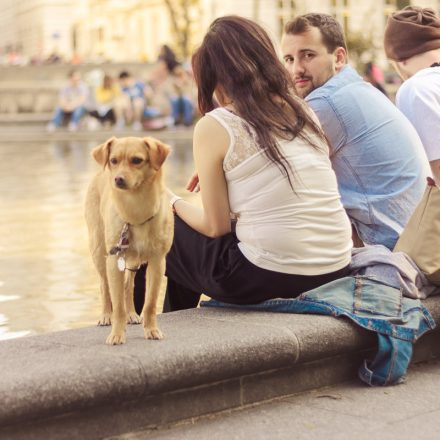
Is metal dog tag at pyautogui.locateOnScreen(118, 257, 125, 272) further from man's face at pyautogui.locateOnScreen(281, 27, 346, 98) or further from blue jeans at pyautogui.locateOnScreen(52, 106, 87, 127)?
blue jeans at pyautogui.locateOnScreen(52, 106, 87, 127)

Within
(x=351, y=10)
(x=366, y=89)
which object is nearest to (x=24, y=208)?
(x=366, y=89)

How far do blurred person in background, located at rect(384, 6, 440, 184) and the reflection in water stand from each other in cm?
212

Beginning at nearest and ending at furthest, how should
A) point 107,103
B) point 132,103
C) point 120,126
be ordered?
point 132,103
point 120,126
point 107,103

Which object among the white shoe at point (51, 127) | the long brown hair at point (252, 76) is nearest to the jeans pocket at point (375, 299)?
the long brown hair at point (252, 76)

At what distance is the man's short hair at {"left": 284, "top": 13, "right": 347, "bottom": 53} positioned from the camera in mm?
5957

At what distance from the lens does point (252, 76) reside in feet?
16.4

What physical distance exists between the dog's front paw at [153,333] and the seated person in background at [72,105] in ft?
104

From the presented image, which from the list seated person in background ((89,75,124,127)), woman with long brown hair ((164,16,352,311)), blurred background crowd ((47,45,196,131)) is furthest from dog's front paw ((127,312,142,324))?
seated person in background ((89,75,124,127))

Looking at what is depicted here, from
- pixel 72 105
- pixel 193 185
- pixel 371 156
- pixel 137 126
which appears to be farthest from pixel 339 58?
pixel 72 105

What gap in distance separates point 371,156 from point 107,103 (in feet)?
102

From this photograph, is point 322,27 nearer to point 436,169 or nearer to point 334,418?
point 436,169

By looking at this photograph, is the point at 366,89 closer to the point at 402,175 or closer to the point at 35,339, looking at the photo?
the point at 402,175

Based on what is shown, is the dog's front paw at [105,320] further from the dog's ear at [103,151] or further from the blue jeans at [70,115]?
the blue jeans at [70,115]

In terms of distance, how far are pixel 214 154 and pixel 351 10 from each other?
61.2 m
